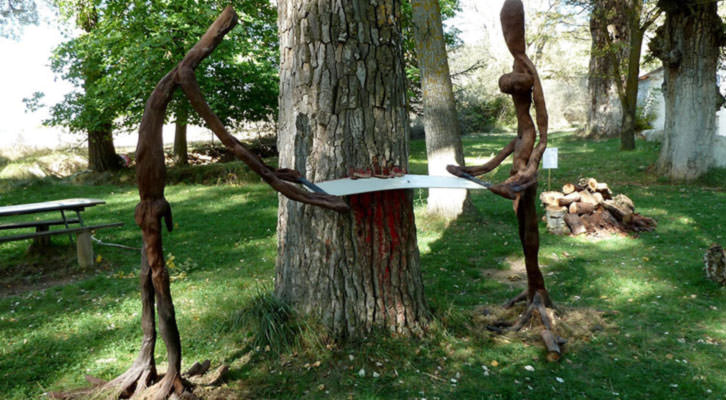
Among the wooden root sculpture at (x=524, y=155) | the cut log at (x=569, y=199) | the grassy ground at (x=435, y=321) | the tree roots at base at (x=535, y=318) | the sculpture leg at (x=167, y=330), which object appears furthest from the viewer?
the cut log at (x=569, y=199)

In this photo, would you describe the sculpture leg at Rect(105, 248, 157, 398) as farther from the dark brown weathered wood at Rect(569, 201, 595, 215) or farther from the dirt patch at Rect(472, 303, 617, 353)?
the dark brown weathered wood at Rect(569, 201, 595, 215)

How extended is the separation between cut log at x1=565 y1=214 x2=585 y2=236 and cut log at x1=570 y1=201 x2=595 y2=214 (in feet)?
0.32

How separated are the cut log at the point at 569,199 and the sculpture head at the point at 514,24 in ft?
15.8

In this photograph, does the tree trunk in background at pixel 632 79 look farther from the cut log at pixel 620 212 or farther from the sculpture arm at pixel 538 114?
the sculpture arm at pixel 538 114

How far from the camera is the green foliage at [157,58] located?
12344 millimetres

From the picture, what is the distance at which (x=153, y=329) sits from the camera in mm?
3070

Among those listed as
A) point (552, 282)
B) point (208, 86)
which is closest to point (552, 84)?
point (208, 86)

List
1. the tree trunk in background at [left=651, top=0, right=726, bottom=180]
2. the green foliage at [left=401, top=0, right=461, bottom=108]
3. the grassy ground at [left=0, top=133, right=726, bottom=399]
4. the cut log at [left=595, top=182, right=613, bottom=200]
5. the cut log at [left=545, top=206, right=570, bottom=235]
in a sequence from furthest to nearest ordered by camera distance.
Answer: the green foliage at [left=401, top=0, right=461, bottom=108] → the tree trunk in background at [left=651, top=0, right=726, bottom=180] → the cut log at [left=595, top=182, right=613, bottom=200] → the cut log at [left=545, top=206, right=570, bottom=235] → the grassy ground at [left=0, top=133, right=726, bottom=399]

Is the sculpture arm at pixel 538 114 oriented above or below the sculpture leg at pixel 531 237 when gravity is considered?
above

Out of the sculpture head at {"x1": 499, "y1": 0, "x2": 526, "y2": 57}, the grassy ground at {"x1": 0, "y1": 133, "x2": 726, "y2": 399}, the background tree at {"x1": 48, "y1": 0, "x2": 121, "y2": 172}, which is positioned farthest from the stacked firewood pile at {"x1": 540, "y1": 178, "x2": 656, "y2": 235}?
the background tree at {"x1": 48, "y1": 0, "x2": 121, "y2": 172}

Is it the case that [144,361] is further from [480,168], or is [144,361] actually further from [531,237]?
[531,237]

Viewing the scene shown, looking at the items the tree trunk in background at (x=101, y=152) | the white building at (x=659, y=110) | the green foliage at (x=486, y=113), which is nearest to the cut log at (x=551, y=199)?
the white building at (x=659, y=110)

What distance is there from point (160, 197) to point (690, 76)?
1156 cm

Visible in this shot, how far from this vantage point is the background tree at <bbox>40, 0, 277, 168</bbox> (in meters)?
12.3
